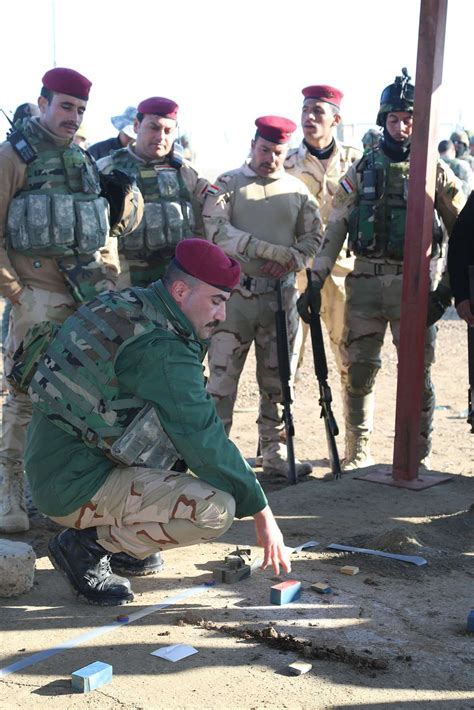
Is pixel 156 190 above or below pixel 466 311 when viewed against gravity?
above

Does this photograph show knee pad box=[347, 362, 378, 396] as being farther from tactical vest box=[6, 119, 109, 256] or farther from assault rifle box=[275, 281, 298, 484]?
tactical vest box=[6, 119, 109, 256]

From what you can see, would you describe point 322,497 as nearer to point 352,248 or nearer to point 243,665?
point 352,248

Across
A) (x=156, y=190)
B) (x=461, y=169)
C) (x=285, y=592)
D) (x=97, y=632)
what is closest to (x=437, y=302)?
(x=156, y=190)

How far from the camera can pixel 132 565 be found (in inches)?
167

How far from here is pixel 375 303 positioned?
243 inches

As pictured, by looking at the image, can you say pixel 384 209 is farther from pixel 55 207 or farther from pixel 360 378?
pixel 55 207

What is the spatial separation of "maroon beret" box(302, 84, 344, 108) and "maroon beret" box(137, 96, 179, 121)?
4.28 ft

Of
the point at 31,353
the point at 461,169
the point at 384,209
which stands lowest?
the point at 31,353

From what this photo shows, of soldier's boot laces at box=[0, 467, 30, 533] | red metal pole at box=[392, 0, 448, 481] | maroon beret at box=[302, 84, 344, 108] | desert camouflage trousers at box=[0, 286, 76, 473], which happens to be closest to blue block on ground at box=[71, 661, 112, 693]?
soldier's boot laces at box=[0, 467, 30, 533]

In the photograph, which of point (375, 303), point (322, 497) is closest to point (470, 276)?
point (375, 303)

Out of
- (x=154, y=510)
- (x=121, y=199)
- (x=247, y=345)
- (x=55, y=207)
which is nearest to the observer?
(x=154, y=510)

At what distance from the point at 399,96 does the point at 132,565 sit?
3.29m

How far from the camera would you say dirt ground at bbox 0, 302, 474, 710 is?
10.2 ft

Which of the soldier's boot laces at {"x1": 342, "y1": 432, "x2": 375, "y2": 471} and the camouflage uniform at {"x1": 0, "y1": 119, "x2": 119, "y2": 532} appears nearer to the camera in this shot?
the camouflage uniform at {"x1": 0, "y1": 119, "x2": 119, "y2": 532}
